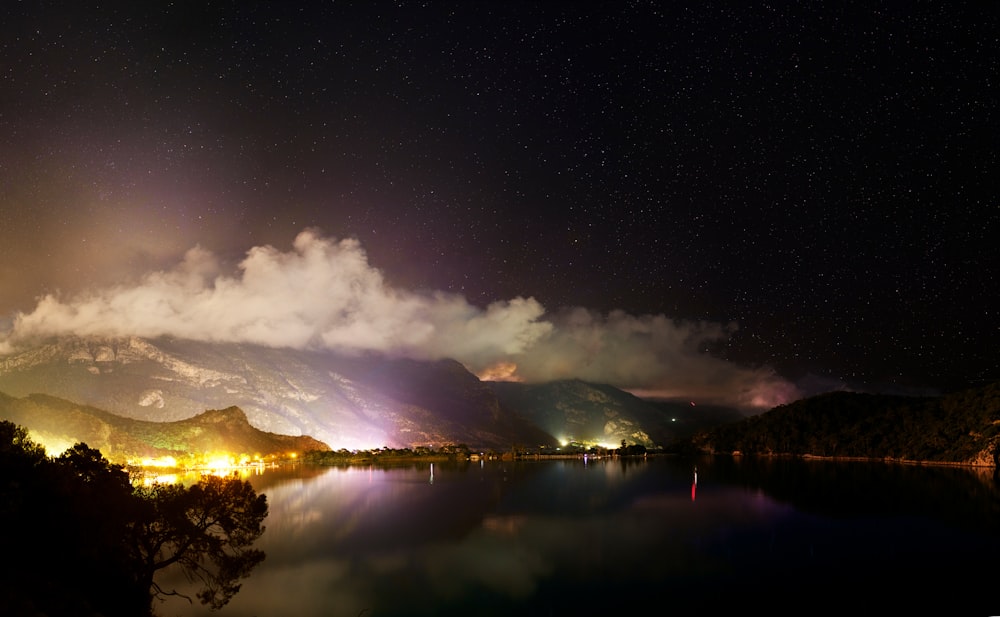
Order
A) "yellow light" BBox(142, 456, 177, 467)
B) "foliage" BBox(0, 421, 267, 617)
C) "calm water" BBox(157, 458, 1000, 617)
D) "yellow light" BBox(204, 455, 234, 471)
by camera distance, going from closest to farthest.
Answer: "foliage" BBox(0, 421, 267, 617) < "calm water" BBox(157, 458, 1000, 617) < "yellow light" BBox(142, 456, 177, 467) < "yellow light" BBox(204, 455, 234, 471)

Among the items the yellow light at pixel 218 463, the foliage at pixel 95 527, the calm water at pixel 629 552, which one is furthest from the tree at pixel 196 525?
the yellow light at pixel 218 463

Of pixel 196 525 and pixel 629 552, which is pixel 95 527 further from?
pixel 629 552

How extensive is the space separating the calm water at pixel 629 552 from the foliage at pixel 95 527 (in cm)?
738

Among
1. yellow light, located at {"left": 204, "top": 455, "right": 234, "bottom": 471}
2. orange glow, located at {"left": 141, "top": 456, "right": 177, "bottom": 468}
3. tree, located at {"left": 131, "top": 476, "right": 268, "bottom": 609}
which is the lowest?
yellow light, located at {"left": 204, "top": 455, "right": 234, "bottom": 471}

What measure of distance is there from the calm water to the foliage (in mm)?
7378

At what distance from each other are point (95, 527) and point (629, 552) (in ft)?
141

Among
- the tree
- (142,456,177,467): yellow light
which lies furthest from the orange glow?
the tree

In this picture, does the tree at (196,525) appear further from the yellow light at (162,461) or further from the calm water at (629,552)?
the yellow light at (162,461)

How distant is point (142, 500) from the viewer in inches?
1304

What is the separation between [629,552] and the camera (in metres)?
56.2

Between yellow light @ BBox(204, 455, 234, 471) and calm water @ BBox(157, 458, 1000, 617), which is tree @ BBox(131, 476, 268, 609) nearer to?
calm water @ BBox(157, 458, 1000, 617)

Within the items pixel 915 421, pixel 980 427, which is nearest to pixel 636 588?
pixel 980 427

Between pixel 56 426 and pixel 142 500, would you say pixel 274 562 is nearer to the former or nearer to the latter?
pixel 142 500

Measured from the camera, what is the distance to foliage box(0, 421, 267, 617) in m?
26.4
